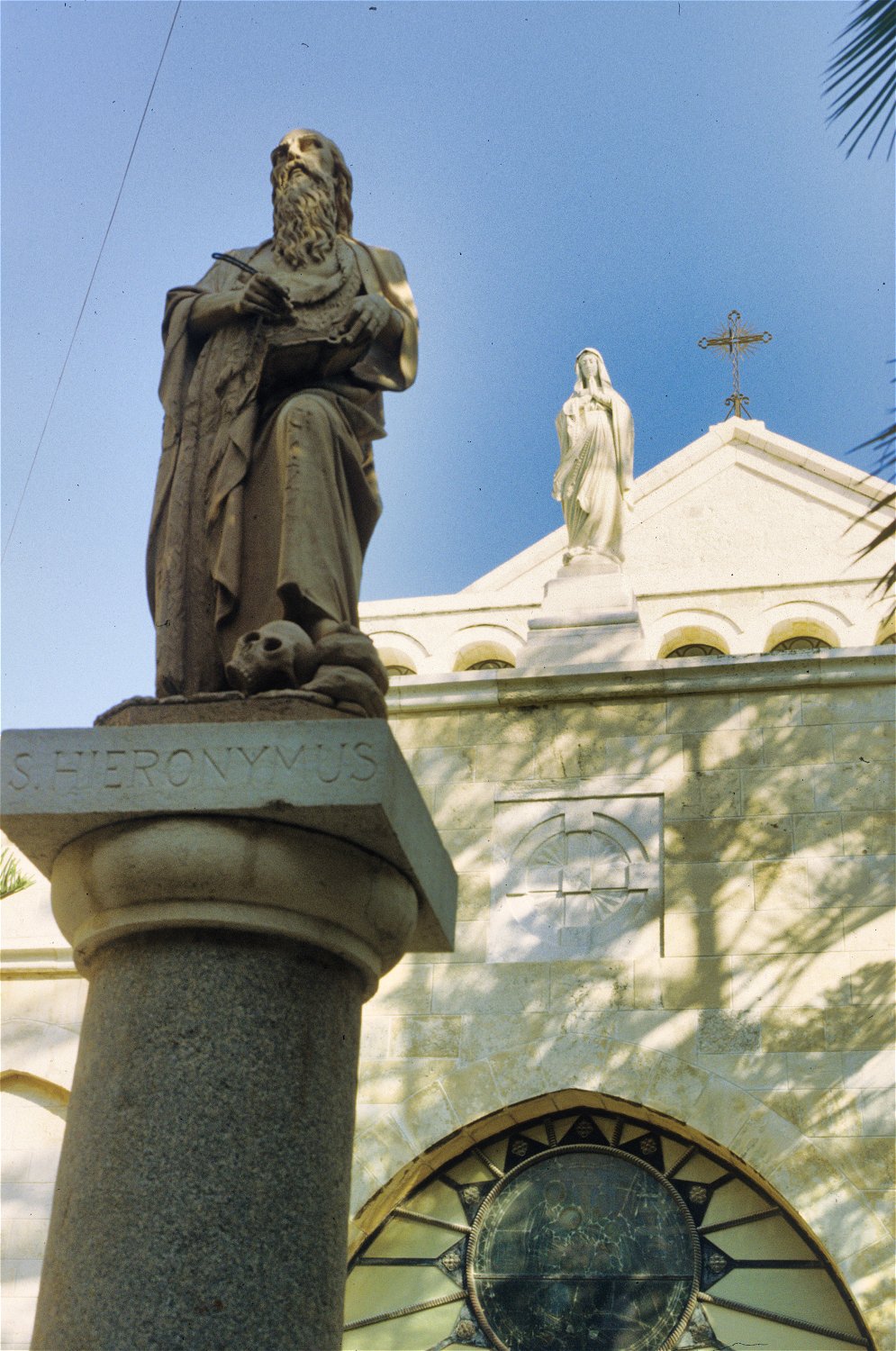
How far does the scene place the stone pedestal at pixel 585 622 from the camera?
1173 cm

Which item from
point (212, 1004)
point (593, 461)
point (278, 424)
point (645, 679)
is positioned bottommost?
point (212, 1004)

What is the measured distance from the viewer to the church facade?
32.1 ft

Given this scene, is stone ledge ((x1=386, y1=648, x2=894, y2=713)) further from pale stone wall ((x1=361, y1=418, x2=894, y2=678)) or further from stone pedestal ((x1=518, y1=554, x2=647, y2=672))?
pale stone wall ((x1=361, y1=418, x2=894, y2=678))

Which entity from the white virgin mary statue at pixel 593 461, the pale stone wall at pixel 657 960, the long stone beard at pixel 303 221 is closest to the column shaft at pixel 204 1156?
the long stone beard at pixel 303 221

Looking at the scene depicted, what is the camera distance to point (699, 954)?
10.5 m

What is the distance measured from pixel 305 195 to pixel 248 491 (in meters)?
1.08

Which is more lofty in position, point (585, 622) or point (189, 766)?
point (585, 622)

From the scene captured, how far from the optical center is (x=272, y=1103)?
4.26 meters

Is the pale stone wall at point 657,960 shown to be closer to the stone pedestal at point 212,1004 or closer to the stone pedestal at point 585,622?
the stone pedestal at point 585,622

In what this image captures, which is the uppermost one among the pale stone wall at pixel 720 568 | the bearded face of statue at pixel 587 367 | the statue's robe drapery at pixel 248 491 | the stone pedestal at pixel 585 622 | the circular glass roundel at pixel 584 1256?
the pale stone wall at pixel 720 568

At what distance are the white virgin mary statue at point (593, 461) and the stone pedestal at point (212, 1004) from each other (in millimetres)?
8286

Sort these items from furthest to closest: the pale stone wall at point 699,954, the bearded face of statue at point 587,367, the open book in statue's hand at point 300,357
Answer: the bearded face of statue at point 587,367, the pale stone wall at point 699,954, the open book in statue's hand at point 300,357

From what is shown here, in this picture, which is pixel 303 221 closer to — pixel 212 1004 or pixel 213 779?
pixel 213 779

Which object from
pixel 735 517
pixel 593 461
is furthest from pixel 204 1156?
pixel 735 517
